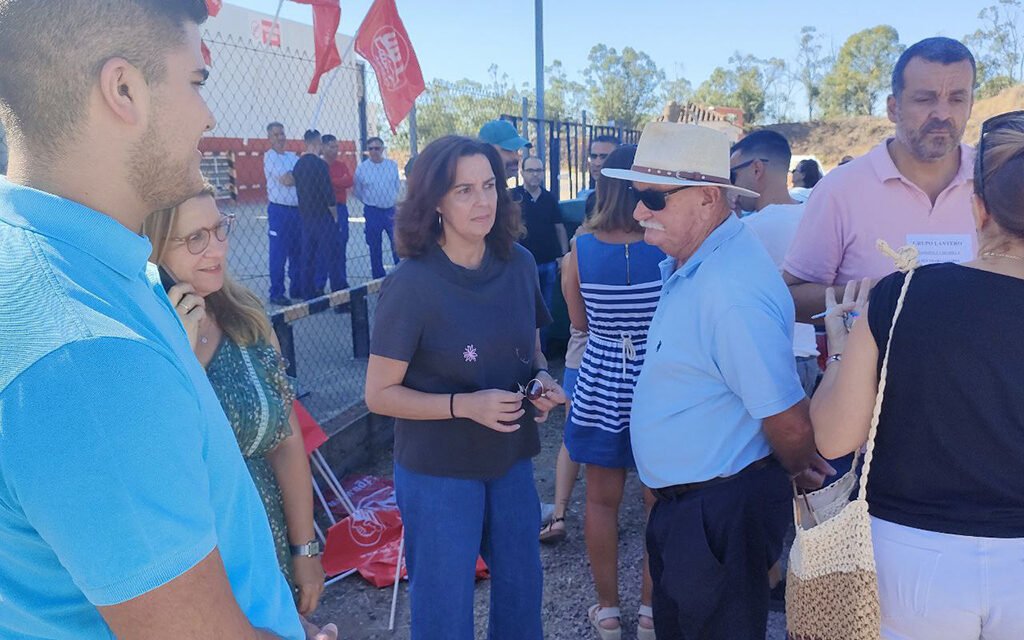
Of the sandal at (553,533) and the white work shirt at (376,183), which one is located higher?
the white work shirt at (376,183)

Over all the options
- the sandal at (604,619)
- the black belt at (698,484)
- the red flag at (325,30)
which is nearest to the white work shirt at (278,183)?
the red flag at (325,30)

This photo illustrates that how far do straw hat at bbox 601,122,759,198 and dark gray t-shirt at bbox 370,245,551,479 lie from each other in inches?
24.4

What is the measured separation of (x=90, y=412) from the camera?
752mm

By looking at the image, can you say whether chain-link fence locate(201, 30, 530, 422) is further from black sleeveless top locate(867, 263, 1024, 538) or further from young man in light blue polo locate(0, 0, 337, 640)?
black sleeveless top locate(867, 263, 1024, 538)

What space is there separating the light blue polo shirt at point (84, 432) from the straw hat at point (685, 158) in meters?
1.74

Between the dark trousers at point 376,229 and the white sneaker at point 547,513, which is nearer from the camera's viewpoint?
the white sneaker at point 547,513

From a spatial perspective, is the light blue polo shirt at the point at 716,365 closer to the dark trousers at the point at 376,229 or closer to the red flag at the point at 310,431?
the red flag at the point at 310,431

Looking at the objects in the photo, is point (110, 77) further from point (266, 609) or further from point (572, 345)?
point (572, 345)

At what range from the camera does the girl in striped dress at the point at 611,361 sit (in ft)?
10.2

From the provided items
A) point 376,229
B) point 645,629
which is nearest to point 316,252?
point 376,229

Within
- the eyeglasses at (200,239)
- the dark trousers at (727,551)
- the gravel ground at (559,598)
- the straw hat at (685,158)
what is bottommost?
the gravel ground at (559,598)

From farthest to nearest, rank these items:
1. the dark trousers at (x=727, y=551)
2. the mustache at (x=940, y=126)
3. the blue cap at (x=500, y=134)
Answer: the blue cap at (x=500, y=134)
the mustache at (x=940, y=126)
the dark trousers at (x=727, y=551)

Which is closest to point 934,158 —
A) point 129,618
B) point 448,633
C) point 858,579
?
point 858,579

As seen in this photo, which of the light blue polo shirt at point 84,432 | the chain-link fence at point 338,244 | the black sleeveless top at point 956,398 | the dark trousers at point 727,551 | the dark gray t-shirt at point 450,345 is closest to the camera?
the light blue polo shirt at point 84,432
